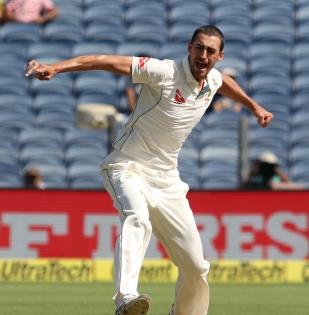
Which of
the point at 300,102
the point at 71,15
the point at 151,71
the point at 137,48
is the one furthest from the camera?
the point at 71,15

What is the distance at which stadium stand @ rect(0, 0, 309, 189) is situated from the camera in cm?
1496

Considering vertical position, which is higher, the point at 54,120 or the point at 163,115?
the point at 163,115

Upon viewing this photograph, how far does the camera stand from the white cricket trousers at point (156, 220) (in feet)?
22.3

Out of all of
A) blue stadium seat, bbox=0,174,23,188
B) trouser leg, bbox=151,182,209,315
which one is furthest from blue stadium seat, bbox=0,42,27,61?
trouser leg, bbox=151,182,209,315

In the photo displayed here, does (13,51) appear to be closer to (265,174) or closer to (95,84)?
(95,84)

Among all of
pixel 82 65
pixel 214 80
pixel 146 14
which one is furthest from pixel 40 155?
pixel 82 65

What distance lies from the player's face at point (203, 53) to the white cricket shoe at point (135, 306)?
1.46m

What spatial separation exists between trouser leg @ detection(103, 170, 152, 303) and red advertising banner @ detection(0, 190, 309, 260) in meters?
5.77

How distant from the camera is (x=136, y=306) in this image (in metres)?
6.41

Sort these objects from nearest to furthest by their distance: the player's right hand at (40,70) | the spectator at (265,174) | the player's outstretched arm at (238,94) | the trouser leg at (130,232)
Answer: the player's right hand at (40,70), the trouser leg at (130,232), the player's outstretched arm at (238,94), the spectator at (265,174)

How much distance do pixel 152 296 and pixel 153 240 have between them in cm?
231

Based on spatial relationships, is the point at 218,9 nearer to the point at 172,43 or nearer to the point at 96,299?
the point at 172,43

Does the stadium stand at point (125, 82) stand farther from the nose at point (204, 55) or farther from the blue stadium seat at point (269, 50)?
the nose at point (204, 55)

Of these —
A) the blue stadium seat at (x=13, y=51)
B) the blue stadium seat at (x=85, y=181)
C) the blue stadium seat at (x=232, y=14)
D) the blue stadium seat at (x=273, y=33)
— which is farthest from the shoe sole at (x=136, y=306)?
the blue stadium seat at (x=232, y=14)
